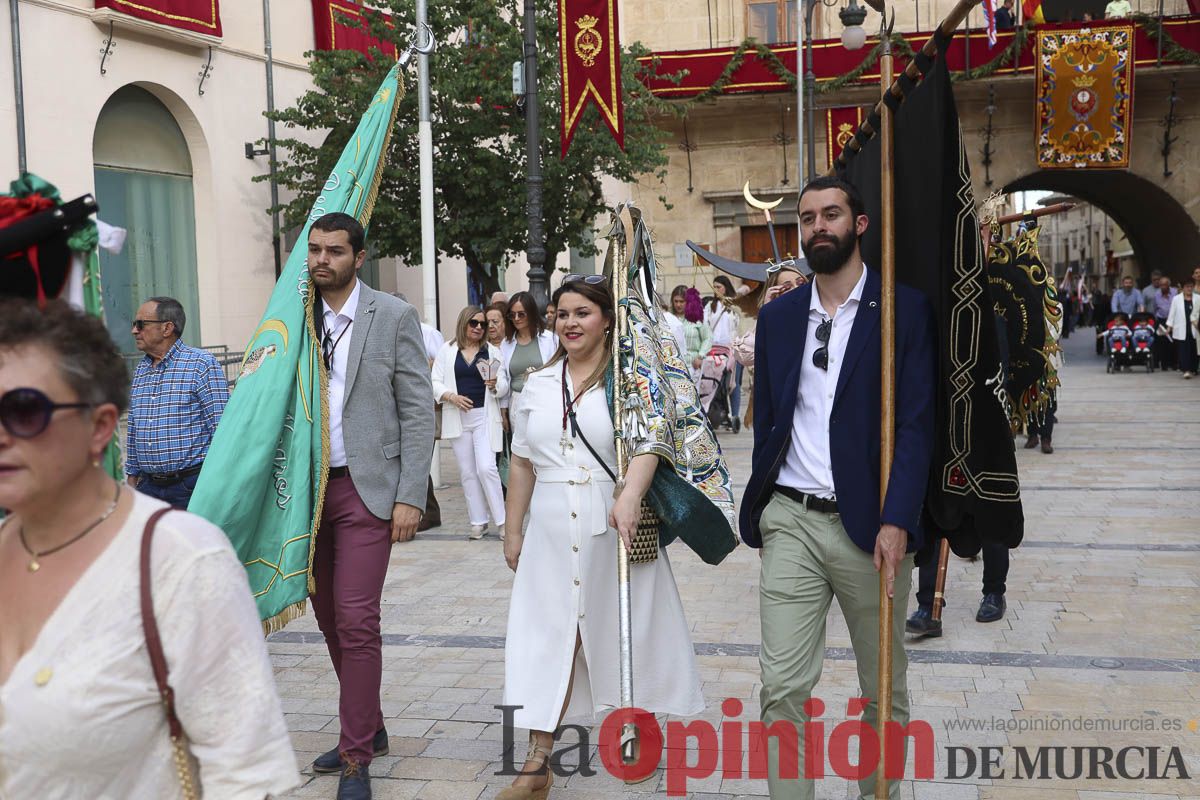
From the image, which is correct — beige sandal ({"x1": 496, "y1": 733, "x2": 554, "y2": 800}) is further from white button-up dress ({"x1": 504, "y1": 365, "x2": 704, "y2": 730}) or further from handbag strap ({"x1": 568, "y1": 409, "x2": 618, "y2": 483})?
handbag strap ({"x1": 568, "y1": 409, "x2": 618, "y2": 483})

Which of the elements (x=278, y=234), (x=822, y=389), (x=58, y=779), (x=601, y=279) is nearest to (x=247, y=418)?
(x=601, y=279)

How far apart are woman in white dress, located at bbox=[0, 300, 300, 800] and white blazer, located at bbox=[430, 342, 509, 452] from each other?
7.22 m

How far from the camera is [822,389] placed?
369cm

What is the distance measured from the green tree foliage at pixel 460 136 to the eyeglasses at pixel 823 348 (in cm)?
1330

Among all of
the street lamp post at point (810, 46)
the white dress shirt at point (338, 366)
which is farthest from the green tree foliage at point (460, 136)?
the white dress shirt at point (338, 366)

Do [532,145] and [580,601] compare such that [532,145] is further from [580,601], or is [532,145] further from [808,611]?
[808,611]

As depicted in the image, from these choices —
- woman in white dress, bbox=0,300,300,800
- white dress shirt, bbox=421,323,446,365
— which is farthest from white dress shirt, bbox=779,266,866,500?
white dress shirt, bbox=421,323,446,365

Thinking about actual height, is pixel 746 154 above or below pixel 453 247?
above

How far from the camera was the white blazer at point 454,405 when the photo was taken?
9266mm

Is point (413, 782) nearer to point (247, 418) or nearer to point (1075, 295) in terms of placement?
point (247, 418)

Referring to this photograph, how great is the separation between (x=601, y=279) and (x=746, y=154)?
23456mm

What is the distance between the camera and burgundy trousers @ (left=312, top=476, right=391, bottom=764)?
425cm

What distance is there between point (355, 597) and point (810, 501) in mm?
1745

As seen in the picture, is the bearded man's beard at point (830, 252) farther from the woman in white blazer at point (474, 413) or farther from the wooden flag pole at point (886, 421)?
the woman in white blazer at point (474, 413)
